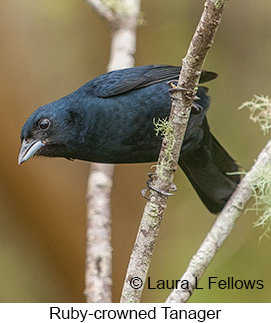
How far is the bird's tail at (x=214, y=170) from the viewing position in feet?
12.2

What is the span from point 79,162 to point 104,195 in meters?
0.92

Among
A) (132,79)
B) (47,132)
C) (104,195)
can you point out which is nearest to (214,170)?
(104,195)

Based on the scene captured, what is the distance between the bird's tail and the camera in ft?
12.2

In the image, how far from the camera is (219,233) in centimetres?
302

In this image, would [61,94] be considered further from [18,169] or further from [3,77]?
[18,169]

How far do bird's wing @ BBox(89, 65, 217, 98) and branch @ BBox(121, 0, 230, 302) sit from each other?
76cm

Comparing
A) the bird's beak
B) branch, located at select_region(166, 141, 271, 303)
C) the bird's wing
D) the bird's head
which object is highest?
the bird's wing

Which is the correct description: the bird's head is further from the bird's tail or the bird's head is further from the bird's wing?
the bird's tail

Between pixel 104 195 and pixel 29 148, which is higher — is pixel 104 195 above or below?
below

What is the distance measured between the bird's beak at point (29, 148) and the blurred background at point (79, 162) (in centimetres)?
97

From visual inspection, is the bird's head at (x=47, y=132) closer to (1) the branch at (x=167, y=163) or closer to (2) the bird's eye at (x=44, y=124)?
(2) the bird's eye at (x=44, y=124)

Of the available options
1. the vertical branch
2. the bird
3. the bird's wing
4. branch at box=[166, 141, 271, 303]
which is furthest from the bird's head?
branch at box=[166, 141, 271, 303]

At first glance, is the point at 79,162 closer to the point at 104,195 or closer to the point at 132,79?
the point at 104,195

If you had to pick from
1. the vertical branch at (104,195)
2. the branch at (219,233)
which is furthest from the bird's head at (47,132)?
the branch at (219,233)
